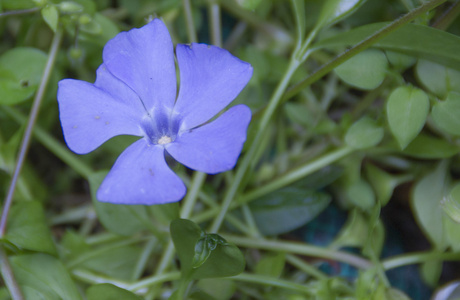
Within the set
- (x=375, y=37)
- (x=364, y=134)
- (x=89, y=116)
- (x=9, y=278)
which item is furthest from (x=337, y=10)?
(x=9, y=278)

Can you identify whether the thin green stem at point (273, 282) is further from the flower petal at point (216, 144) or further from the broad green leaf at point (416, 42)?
the broad green leaf at point (416, 42)

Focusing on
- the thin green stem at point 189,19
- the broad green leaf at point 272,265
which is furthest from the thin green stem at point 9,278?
the thin green stem at point 189,19

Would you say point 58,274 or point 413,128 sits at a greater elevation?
point 413,128

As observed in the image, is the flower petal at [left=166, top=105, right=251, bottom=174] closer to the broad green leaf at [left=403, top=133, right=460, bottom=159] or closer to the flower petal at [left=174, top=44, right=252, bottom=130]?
the flower petal at [left=174, top=44, right=252, bottom=130]

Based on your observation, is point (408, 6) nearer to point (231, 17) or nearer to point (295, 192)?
point (295, 192)

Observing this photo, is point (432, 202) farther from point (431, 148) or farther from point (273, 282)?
point (273, 282)

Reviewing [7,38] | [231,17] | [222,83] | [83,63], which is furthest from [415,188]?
[7,38]

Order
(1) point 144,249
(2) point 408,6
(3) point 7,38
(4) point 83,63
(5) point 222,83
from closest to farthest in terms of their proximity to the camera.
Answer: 1. (5) point 222,83
2. (2) point 408,6
3. (1) point 144,249
4. (4) point 83,63
5. (3) point 7,38
